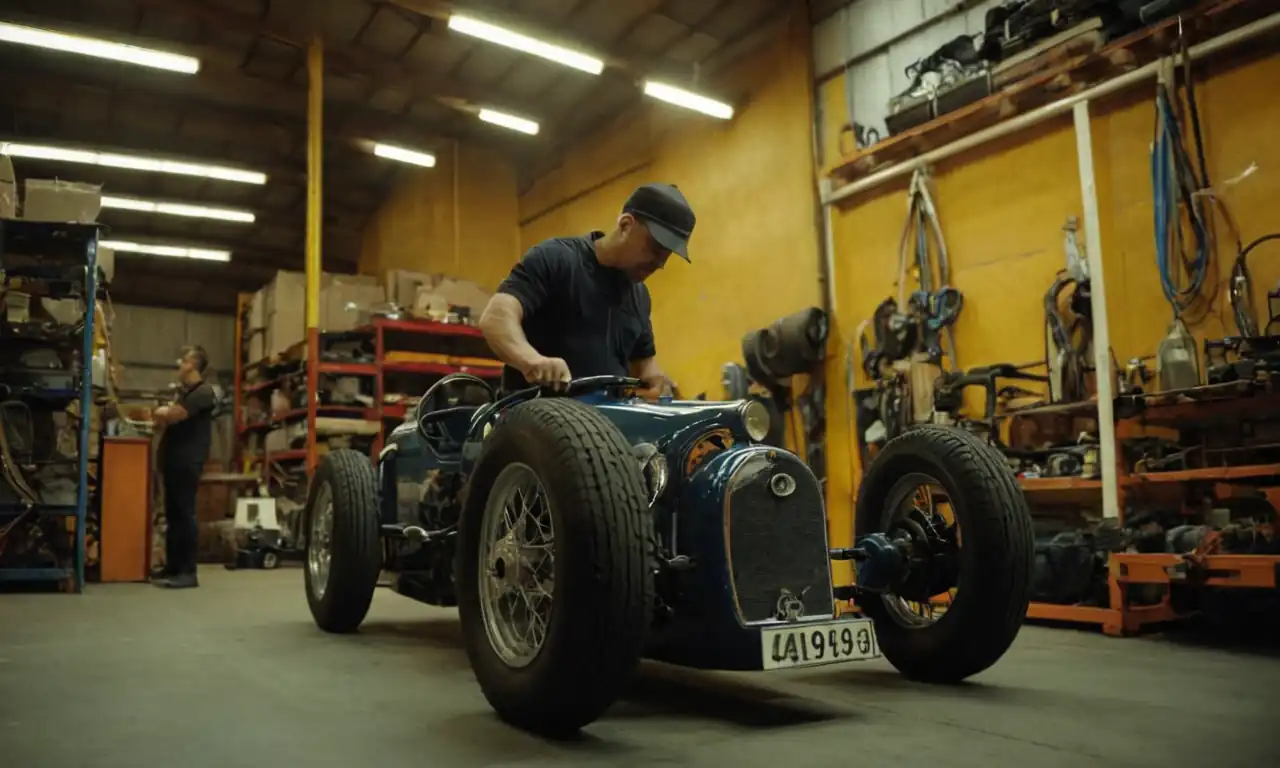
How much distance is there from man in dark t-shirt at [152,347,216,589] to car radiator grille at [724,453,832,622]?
6.16 m

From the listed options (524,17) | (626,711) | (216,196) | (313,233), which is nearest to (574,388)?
(626,711)

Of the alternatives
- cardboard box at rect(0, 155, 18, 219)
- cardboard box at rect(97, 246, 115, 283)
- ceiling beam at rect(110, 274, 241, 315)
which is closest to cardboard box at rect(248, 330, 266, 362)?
cardboard box at rect(97, 246, 115, 283)

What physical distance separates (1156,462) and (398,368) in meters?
8.37

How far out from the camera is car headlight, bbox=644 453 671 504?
2713 mm

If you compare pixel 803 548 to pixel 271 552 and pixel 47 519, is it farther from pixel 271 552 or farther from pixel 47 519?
pixel 271 552

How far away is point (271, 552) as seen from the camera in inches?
398

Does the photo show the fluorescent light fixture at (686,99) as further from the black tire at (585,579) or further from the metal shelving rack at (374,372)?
the black tire at (585,579)

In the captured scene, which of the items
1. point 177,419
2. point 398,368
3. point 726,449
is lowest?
point 726,449

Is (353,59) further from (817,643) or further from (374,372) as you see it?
(817,643)

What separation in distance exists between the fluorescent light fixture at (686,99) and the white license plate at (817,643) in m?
8.06

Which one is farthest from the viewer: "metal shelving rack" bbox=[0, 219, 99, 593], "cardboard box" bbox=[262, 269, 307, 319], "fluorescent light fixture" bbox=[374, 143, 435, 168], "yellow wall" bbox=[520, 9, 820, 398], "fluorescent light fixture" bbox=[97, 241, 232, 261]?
"fluorescent light fixture" bbox=[97, 241, 232, 261]

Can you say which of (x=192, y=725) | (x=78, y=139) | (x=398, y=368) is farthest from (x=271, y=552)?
(x=192, y=725)

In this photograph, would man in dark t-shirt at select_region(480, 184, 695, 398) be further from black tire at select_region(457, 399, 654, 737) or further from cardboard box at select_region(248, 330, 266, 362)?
cardboard box at select_region(248, 330, 266, 362)

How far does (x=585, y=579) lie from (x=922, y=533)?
4.45 ft
